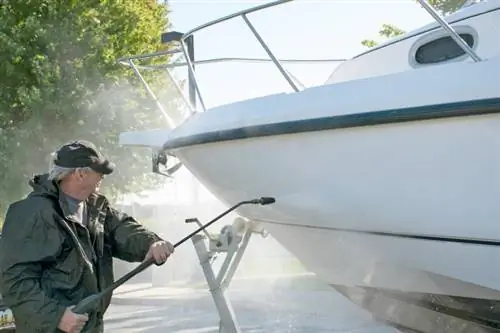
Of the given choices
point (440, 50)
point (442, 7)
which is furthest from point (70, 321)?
point (442, 7)

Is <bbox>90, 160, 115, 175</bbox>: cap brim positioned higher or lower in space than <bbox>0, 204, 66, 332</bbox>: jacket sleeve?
higher

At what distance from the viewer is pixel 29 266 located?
2.73 meters

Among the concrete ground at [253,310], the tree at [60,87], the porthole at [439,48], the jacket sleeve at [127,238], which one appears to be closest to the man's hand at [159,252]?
the jacket sleeve at [127,238]

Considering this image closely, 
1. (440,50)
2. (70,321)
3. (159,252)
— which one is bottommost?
(70,321)

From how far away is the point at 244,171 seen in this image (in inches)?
150

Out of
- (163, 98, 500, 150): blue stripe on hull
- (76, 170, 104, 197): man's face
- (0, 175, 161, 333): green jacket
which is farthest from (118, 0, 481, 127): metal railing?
(0, 175, 161, 333): green jacket

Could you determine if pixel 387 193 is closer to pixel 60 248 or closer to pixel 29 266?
pixel 60 248

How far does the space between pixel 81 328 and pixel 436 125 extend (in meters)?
1.60

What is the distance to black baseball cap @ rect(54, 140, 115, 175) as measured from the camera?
2.92 meters

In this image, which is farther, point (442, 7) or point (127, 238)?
point (442, 7)

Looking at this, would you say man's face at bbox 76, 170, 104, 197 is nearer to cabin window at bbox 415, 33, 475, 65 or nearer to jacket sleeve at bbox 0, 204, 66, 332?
jacket sleeve at bbox 0, 204, 66, 332

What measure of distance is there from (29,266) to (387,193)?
157 centimetres

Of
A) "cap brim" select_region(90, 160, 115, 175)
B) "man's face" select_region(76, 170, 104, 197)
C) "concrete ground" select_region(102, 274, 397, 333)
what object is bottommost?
"concrete ground" select_region(102, 274, 397, 333)

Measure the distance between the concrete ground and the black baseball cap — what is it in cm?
465
